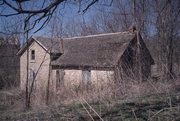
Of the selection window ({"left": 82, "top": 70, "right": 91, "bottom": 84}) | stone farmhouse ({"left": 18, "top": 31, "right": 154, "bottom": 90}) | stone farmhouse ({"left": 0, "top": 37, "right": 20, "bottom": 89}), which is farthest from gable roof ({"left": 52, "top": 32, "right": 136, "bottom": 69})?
stone farmhouse ({"left": 0, "top": 37, "right": 20, "bottom": 89})

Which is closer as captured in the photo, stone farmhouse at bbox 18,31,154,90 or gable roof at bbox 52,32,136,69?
stone farmhouse at bbox 18,31,154,90

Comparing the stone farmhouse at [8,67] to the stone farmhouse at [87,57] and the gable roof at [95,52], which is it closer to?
the stone farmhouse at [87,57]

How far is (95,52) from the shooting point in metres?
16.1

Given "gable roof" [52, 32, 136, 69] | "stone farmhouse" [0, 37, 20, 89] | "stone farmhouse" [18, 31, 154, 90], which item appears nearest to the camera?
"stone farmhouse" [0, 37, 20, 89]

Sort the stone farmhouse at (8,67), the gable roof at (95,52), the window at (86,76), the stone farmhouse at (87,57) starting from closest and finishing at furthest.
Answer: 1. the stone farmhouse at (8,67)
2. the stone farmhouse at (87,57)
3. the gable roof at (95,52)
4. the window at (86,76)

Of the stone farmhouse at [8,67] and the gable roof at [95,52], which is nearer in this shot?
the stone farmhouse at [8,67]

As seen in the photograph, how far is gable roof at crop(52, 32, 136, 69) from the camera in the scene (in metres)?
14.3

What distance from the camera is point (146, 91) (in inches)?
263

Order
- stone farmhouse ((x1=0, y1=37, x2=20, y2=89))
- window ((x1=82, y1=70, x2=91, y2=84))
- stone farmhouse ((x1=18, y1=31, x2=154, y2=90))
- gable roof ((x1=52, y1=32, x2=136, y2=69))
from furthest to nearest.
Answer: window ((x1=82, y1=70, x2=91, y2=84)), gable roof ((x1=52, y1=32, x2=136, y2=69)), stone farmhouse ((x1=18, y1=31, x2=154, y2=90)), stone farmhouse ((x1=0, y1=37, x2=20, y2=89))

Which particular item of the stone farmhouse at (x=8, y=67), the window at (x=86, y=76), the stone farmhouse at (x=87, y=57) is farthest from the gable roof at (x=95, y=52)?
the stone farmhouse at (x=8, y=67)

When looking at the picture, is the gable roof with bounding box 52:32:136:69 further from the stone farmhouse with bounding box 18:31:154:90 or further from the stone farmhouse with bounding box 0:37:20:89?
the stone farmhouse with bounding box 0:37:20:89

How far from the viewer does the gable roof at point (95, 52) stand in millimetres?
14267

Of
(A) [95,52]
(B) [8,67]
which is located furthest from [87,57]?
(B) [8,67]

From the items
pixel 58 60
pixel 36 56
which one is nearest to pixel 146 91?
pixel 58 60
